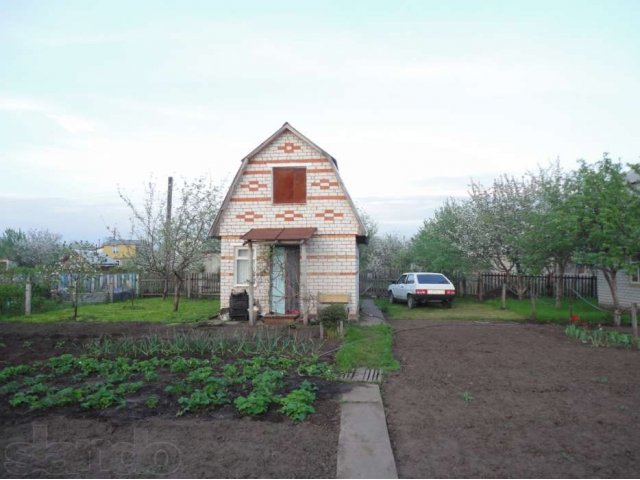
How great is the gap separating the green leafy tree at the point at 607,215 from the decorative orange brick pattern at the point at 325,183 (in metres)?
7.14

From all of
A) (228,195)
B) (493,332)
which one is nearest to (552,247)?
(493,332)

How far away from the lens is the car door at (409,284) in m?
20.7

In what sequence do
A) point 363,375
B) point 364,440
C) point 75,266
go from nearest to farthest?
point 364,440
point 363,375
point 75,266

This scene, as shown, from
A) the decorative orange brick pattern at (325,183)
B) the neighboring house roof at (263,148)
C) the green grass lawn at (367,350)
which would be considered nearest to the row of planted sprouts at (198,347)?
the green grass lawn at (367,350)

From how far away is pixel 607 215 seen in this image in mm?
12555

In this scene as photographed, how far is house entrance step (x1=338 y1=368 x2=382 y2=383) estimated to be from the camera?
26.3ft

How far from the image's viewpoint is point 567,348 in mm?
11000

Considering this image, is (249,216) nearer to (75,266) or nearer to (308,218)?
(308,218)

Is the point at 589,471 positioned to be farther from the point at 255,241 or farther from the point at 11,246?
the point at 11,246

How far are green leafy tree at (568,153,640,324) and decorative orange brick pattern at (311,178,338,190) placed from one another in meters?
7.14

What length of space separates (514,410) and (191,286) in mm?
22629

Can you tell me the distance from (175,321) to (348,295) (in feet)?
18.7

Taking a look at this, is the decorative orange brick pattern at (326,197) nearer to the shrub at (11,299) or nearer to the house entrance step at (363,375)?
the house entrance step at (363,375)

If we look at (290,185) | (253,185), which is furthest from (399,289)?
(253,185)
